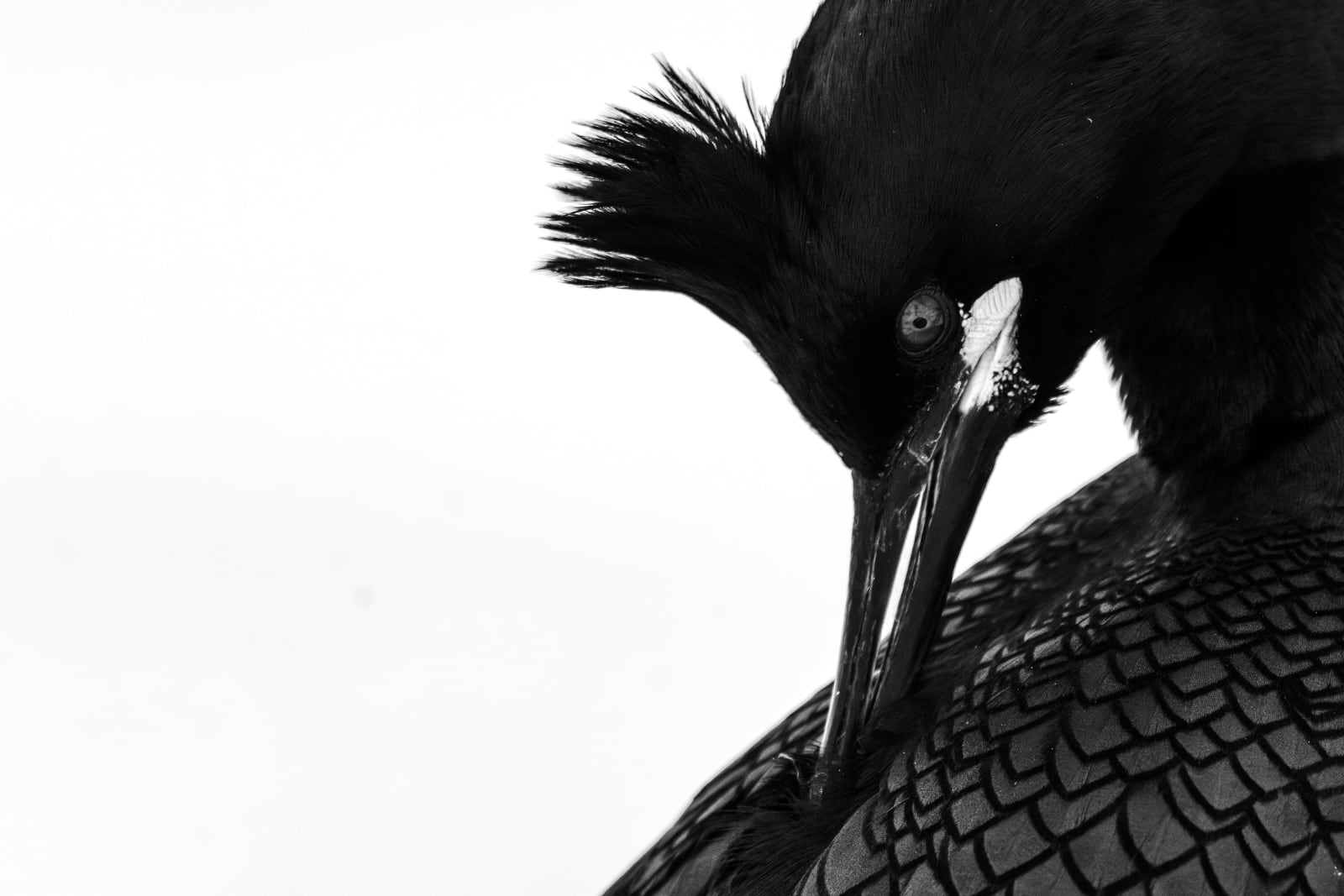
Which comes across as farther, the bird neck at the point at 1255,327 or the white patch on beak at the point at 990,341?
the bird neck at the point at 1255,327

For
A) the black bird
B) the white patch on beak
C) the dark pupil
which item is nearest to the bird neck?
the black bird

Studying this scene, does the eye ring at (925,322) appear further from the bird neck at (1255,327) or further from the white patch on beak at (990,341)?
the bird neck at (1255,327)

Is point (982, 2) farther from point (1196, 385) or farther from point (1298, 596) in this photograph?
point (1298, 596)

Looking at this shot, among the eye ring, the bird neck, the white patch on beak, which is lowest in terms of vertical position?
the bird neck

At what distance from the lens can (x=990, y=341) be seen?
1602 millimetres

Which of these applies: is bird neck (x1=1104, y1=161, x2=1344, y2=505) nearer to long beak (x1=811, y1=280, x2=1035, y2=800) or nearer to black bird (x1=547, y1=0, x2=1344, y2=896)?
black bird (x1=547, y1=0, x2=1344, y2=896)

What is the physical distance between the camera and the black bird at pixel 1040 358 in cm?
153

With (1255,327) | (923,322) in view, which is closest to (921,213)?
(923,322)

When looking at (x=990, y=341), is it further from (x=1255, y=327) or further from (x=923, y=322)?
(x=1255, y=327)

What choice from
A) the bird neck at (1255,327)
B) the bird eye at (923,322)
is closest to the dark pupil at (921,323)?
the bird eye at (923,322)

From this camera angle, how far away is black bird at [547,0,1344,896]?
1.53 m

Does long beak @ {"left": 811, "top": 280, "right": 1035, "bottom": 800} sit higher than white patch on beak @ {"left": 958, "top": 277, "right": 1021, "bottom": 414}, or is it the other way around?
white patch on beak @ {"left": 958, "top": 277, "right": 1021, "bottom": 414}

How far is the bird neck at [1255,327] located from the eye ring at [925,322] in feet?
1.00

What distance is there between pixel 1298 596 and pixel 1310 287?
37cm
